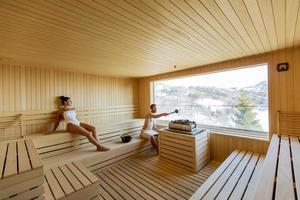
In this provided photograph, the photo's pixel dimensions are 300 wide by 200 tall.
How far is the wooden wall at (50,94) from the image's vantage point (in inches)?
128

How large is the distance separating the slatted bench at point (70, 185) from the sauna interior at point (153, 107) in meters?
0.01

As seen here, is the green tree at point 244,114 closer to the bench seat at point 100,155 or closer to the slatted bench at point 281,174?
Answer: the slatted bench at point 281,174

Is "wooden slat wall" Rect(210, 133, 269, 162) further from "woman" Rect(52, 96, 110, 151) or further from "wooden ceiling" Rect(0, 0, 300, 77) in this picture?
"woman" Rect(52, 96, 110, 151)

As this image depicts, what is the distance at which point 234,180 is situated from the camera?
220 centimetres

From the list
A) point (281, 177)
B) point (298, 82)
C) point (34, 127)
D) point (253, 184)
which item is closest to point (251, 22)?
point (281, 177)

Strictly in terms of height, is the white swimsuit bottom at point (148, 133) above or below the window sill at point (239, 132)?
below

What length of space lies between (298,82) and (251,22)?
1.83 m

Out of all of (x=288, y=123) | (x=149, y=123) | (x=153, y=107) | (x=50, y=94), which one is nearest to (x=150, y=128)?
(x=149, y=123)

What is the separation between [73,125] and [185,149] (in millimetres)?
2517

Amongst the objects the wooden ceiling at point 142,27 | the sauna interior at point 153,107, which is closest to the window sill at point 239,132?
the sauna interior at point 153,107

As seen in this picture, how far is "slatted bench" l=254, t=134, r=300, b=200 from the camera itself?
1284 millimetres

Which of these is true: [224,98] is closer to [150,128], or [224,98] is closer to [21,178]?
[150,128]

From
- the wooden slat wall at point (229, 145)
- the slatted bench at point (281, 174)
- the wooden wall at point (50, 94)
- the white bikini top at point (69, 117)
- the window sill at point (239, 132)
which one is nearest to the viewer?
the slatted bench at point (281, 174)

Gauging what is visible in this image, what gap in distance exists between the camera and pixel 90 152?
3297mm
